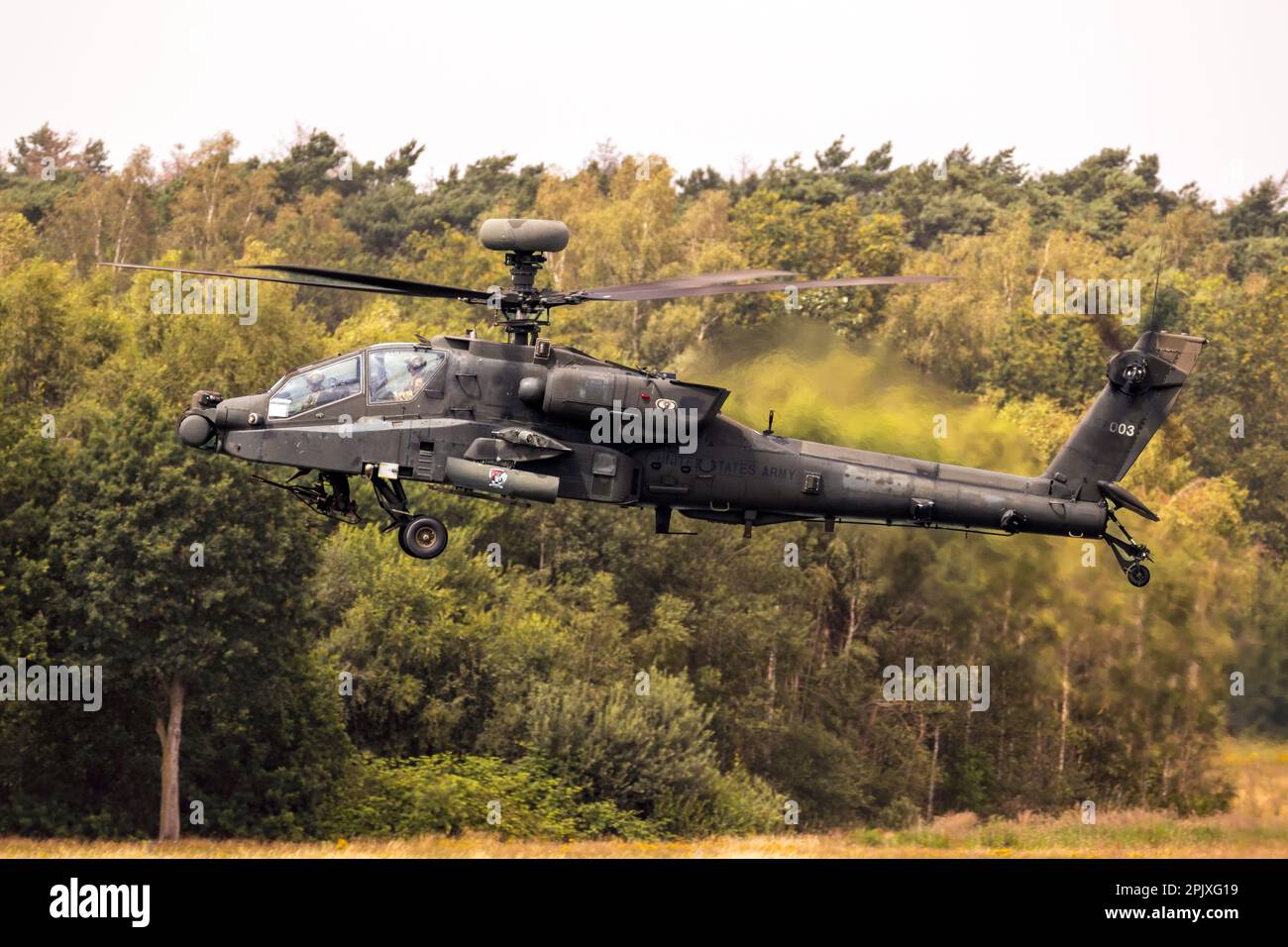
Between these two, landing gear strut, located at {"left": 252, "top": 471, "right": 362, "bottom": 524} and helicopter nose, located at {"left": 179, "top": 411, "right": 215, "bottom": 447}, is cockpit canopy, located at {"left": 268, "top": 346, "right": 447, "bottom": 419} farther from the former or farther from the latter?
landing gear strut, located at {"left": 252, "top": 471, "right": 362, "bottom": 524}

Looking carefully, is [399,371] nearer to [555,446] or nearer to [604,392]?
[555,446]

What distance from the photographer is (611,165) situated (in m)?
129

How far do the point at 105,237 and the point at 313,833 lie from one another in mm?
64939

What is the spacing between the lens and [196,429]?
92.1 ft

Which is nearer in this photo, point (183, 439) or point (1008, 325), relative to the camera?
point (183, 439)

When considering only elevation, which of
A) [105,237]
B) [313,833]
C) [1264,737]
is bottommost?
[313,833]

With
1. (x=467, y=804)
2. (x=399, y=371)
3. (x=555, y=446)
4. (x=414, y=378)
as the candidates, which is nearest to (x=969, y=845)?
(x=467, y=804)

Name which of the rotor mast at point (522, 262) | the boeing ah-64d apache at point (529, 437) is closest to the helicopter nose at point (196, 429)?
the boeing ah-64d apache at point (529, 437)

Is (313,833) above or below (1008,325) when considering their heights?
below

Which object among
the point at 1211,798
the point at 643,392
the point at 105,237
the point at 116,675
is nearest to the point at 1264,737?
the point at 1211,798
